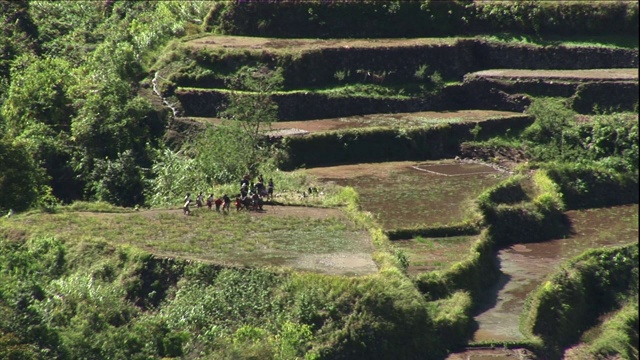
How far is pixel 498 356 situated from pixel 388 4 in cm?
2206

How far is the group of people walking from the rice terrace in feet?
0.23

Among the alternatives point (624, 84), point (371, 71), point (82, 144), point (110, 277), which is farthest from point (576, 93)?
point (110, 277)

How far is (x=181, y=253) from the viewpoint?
2809cm

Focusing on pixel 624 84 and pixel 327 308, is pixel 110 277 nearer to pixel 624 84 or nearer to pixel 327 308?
pixel 327 308

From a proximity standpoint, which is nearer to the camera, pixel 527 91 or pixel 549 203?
pixel 549 203

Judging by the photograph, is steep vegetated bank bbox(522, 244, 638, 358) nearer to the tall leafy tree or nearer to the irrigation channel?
the irrigation channel

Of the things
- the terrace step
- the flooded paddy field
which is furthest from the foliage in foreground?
the terrace step

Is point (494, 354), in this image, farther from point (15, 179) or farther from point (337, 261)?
point (15, 179)

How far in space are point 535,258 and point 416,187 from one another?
4.71m

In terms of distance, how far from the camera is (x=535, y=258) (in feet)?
106

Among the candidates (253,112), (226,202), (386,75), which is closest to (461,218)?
(226,202)

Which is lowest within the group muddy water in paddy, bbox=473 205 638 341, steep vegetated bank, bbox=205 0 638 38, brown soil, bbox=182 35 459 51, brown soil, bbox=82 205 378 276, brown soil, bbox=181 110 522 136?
muddy water in paddy, bbox=473 205 638 341

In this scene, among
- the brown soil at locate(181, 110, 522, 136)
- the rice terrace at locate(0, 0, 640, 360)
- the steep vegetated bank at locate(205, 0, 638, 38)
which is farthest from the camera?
the steep vegetated bank at locate(205, 0, 638, 38)

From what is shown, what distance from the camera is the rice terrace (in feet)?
84.6
